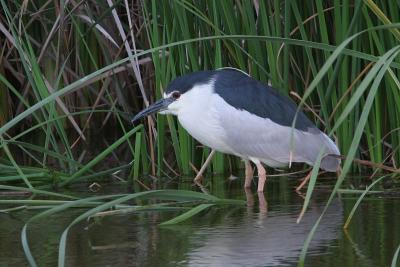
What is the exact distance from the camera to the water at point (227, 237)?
4.38 metres

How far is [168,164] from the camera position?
7.43 meters

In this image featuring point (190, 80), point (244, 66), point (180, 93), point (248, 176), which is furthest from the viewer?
point (244, 66)

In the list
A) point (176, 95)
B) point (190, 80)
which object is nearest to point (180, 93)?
point (176, 95)

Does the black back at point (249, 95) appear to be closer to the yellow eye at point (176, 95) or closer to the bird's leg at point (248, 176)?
the yellow eye at point (176, 95)

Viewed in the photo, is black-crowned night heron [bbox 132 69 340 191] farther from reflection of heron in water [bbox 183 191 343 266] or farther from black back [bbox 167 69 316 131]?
reflection of heron in water [bbox 183 191 343 266]

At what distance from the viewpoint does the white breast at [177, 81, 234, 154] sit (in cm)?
647

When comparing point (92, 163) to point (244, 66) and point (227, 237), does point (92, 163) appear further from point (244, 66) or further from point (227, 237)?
point (227, 237)

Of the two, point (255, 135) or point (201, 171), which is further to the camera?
point (201, 171)

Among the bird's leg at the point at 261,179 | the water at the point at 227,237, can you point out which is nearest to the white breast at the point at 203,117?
the bird's leg at the point at 261,179

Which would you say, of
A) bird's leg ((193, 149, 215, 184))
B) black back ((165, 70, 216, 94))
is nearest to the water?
bird's leg ((193, 149, 215, 184))

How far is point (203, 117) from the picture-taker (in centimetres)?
650

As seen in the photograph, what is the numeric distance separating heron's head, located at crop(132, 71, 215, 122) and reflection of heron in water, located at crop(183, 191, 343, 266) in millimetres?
1031

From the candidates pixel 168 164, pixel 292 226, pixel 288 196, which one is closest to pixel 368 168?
pixel 288 196

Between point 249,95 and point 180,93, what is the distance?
44 cm
